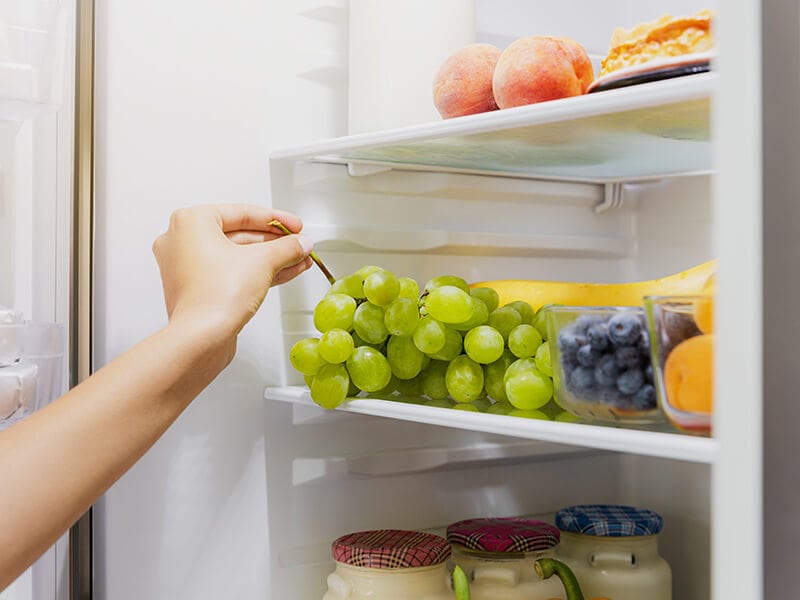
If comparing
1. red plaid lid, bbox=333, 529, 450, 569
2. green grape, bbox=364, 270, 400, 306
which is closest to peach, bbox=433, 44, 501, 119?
green grape, bbox=364, 270, 400, 306

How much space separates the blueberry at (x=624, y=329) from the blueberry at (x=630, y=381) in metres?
0.03

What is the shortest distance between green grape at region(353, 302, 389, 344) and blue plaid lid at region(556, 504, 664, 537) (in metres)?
0.39

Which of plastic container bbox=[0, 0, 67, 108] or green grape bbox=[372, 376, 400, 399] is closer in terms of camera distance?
plastic container bbox=[0, 0, 67, 108]

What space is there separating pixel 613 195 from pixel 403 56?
0.50 meters

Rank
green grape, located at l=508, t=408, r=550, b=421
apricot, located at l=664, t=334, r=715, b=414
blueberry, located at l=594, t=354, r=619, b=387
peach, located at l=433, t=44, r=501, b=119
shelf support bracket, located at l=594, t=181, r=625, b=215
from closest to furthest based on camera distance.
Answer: apricot, located at l=664, t=334, r=715, b=414, blueberry, located at l=594, t=354, r=619, b=387, green grape, located at l=508, t=408, r=550, b=421, peach, located at l=433, t=44, r=501, b=119, shelf support bracket, located at l=594, t=181, r=625, b=215

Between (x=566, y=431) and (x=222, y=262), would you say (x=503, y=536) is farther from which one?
(x=222, y=262)

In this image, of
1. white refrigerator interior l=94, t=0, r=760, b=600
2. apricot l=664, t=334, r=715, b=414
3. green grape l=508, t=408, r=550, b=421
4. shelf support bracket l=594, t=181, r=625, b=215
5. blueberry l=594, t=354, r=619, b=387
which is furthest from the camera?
shelf support bracket l=594, t=181, r=625, b=215

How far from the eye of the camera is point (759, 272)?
636 millimetres

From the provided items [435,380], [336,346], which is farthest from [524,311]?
[336,346]

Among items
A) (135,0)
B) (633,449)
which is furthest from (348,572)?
(135,0)

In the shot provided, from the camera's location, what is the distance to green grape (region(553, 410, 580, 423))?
89cm

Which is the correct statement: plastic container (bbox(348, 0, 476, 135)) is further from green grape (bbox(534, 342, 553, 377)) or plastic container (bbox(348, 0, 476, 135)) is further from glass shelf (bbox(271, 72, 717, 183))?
green grape (bbox(534, 342, 553, 377))

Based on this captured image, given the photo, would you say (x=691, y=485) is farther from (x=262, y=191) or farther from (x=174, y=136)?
(x=174, y=136)

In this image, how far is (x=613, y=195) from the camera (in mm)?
1501
